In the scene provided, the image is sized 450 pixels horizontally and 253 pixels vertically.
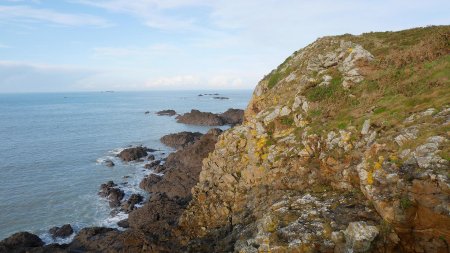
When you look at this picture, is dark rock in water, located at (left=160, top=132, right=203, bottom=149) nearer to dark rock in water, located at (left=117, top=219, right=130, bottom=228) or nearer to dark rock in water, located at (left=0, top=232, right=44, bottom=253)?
dark rock in water, located at (left=117, top=219, right=130, bottom=228)

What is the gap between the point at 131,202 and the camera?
36.2m

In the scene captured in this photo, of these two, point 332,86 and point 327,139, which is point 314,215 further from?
point 332,86

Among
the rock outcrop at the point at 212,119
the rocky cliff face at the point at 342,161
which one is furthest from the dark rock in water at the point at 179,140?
the rocky cliff face at the point at 342,161

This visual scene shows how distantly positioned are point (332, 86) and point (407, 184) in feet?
37.9

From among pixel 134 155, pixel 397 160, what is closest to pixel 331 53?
pixel 397 160

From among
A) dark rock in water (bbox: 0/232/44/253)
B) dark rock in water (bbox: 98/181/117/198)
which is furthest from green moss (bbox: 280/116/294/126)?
dark rock in water (bbox: 98/181/117/198)

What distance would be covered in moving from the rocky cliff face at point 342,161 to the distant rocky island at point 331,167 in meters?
0.05

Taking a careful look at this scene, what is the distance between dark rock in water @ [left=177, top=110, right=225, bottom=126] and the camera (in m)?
88.2

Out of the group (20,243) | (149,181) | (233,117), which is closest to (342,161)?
(20,243)

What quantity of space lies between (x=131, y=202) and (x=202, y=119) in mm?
55907

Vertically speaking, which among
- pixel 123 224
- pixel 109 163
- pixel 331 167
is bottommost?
pixel 123 224

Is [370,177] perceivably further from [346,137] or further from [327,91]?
[327,91]

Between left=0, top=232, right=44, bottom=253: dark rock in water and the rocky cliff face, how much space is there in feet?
45.2

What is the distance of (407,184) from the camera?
12.4 metres
